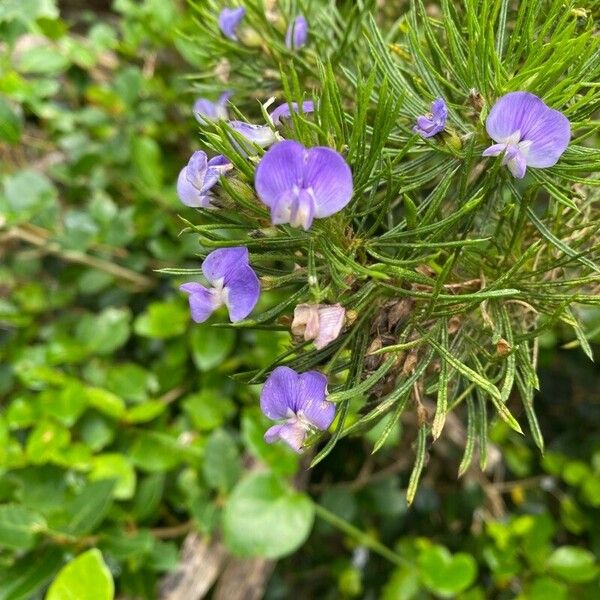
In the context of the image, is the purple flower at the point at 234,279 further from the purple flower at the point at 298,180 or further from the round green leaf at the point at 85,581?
the round green leaf at the point at 85,581

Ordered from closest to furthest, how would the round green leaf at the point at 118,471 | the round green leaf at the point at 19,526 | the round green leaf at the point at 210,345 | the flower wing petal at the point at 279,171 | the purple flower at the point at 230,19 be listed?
Result: the flower wing petal at the point at 279,171, the purple flower at the point at 230,19, the round green leaf at the point at 19,526, the round green leaf at the point at 118,471, the round green leaf at the point at 210,345

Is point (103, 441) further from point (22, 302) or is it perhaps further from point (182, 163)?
point (182, 163)

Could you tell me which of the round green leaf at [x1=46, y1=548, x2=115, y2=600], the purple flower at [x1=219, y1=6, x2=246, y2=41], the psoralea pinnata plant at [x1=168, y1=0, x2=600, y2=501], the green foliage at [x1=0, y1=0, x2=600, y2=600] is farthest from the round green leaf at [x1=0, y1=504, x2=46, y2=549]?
the purple flower at [x1=219, y1=6, x2=246, y2=41]

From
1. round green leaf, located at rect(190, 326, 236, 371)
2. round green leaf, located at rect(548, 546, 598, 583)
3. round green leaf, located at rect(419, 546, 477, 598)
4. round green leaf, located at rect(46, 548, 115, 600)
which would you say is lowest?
round green leaf, located at rect(548, 546, 598, 583)

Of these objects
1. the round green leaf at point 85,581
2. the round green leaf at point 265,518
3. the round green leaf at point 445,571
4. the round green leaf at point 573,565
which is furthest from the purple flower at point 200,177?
the round green leaf at point 573,565

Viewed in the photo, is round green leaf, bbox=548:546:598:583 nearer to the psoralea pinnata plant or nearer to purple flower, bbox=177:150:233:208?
the psoralea pinnata plant

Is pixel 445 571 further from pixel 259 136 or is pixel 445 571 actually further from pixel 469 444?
pixel 259 136
